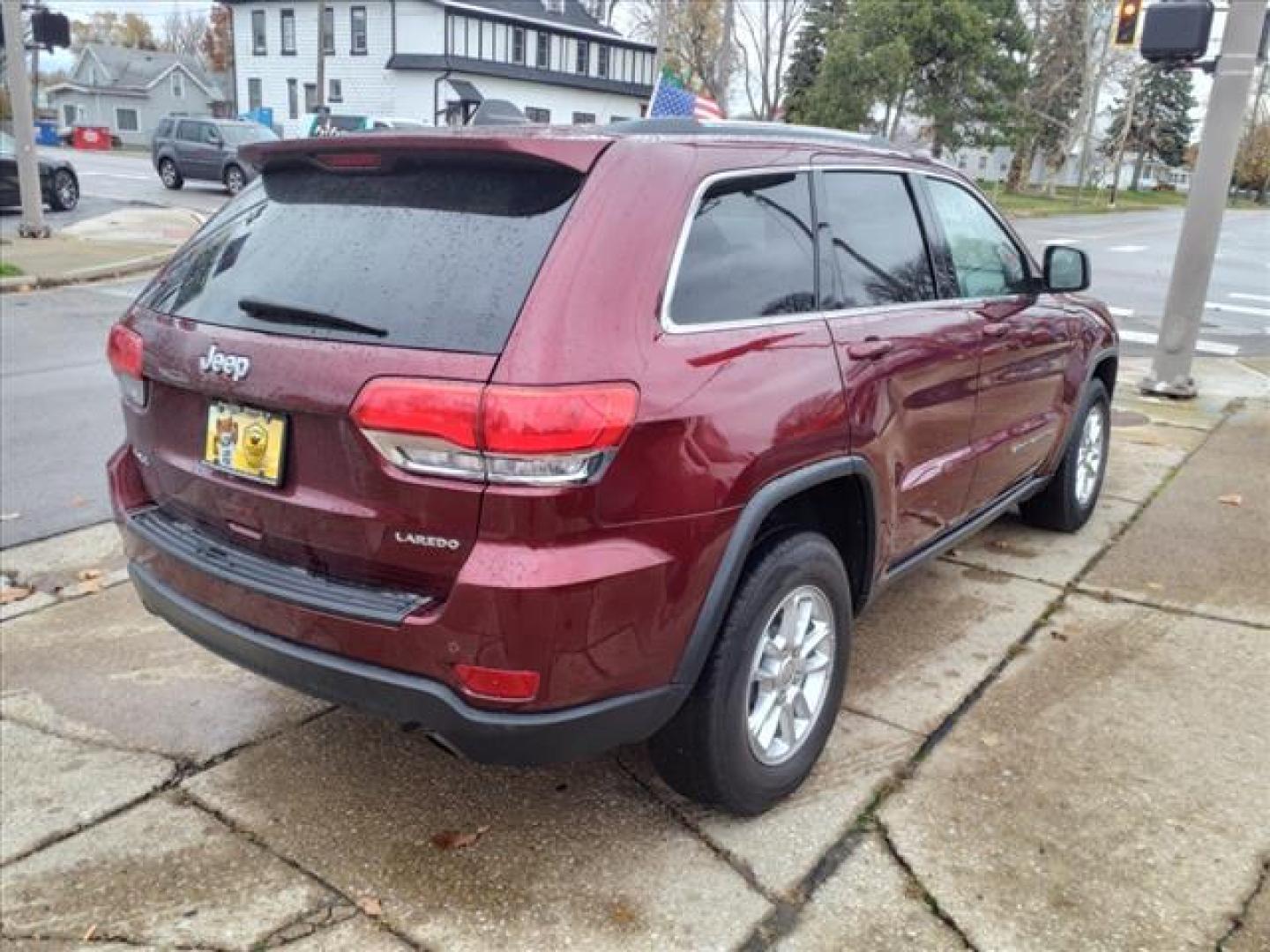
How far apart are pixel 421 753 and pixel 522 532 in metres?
1.35

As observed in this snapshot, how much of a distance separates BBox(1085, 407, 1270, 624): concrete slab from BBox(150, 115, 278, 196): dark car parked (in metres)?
24.8

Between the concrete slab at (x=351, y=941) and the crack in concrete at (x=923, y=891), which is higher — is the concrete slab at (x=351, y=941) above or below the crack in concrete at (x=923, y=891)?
below

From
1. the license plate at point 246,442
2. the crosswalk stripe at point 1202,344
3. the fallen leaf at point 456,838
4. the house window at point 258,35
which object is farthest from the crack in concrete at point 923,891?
the house window at point 258,35

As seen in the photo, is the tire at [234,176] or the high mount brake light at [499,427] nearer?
the high mount brake light at [499,427]

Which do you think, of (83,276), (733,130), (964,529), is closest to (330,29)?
(83,276)

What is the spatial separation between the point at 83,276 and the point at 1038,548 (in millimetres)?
12186

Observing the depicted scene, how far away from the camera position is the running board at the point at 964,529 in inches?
145

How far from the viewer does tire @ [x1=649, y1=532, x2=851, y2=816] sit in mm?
2781

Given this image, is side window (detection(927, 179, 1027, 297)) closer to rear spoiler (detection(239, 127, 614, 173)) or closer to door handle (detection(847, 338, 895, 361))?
door handle (detection(847, 338, 895, 361))

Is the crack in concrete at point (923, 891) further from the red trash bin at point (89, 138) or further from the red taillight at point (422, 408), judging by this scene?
the red trash bin at point (89, 138)

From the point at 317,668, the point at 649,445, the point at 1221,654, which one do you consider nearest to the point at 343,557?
the point at 317,668

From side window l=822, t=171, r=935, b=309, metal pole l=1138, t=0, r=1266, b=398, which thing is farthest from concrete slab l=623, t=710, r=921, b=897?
metal pole l=1138, t=0, r=1266, b=398

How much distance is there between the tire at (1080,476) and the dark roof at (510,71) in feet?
125

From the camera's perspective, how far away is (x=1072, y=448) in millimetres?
5246
